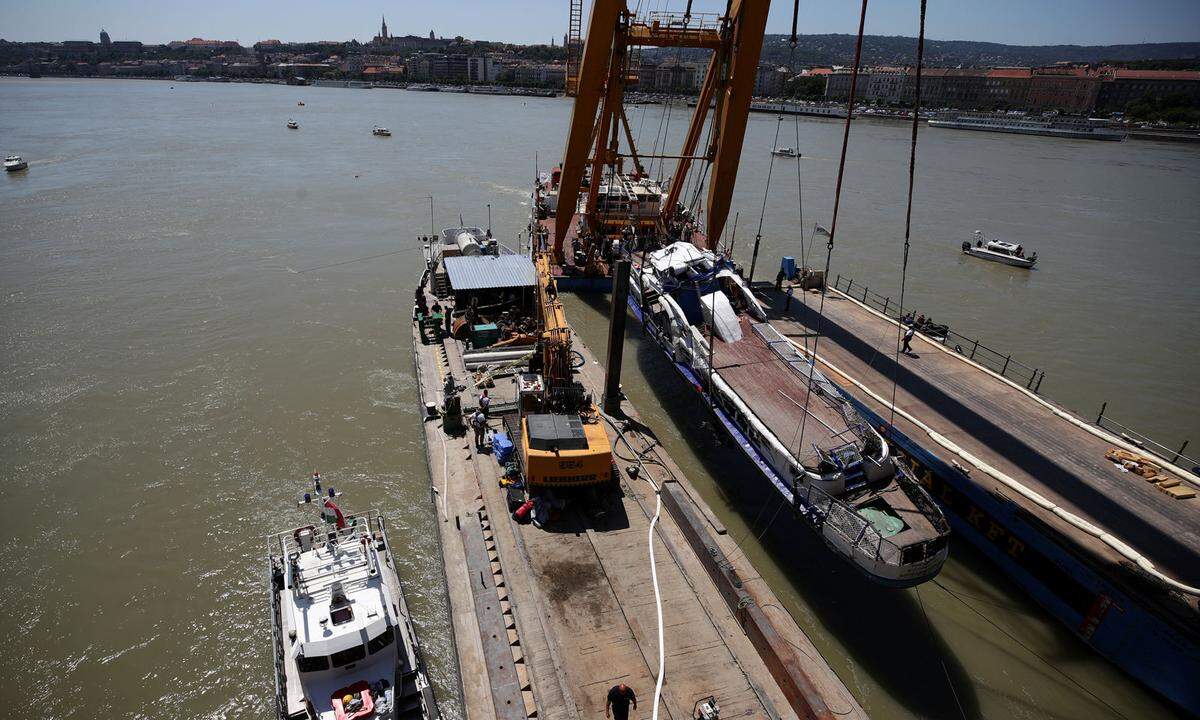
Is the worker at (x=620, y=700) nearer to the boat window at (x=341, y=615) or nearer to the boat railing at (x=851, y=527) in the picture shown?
the boat window at (x=341, y=615)

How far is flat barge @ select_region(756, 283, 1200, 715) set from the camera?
11.3 m

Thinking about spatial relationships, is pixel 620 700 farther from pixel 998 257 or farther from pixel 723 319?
pixel 998 257

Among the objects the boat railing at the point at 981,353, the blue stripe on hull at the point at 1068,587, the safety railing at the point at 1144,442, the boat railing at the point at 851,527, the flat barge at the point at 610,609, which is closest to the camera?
the flat barge at the point at 610,609

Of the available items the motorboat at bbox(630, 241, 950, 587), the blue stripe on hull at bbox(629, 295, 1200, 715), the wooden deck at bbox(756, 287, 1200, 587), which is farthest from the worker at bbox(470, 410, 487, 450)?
the wooden deck at bbox(756, 287, 1200, 587)

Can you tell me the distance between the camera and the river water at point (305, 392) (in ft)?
38.8

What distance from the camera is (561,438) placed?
1312 cm

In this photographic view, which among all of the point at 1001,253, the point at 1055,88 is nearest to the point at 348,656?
the point at 1001,253

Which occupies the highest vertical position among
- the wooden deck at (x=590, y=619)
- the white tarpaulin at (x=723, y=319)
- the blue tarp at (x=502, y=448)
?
the white tarpaulin at (x=723, y=319)

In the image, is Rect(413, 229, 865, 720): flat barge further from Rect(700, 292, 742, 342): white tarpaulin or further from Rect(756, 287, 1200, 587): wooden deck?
Rect(756, 287, 1200, 587): wooden deck

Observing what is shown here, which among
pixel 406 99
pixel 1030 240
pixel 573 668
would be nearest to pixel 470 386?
pixel 573 668

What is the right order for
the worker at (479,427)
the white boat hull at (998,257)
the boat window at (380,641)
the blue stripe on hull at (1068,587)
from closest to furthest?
the boat window at (380,641)
the blue stripe on hull at (1068,587)
the worker at (479,427)
the white boat hull at (998,257)

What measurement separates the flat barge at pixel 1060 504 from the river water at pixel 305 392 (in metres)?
0.86

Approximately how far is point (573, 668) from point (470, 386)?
10.7 metres

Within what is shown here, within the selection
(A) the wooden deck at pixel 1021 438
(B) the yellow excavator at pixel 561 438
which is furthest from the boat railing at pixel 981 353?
(B) the yellow excavator at pixel 561 438
